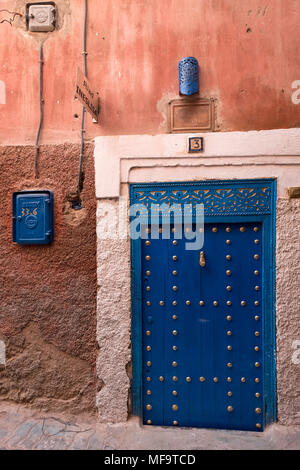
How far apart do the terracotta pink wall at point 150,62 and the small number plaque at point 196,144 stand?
212 mm

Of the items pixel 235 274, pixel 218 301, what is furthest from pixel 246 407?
pixel 235 274

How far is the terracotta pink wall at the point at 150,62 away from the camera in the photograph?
8.38ft

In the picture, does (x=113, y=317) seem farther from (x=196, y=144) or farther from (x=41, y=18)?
(x=41, y=18)

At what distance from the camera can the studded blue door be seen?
2535 mm

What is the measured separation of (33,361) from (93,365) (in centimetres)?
50

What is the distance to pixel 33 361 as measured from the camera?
270 centimetres

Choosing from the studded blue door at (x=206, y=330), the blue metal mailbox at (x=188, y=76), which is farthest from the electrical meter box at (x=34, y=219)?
the blue metal mailbox at (x=188, y=76)

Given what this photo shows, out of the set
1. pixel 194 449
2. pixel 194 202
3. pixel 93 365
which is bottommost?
pixel 194 449

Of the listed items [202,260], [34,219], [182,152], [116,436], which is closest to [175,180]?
[182,152]

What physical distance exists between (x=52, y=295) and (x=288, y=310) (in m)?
1.84

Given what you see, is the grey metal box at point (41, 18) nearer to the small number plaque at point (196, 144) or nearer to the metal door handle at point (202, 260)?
the small number plaque at point (196, 144)

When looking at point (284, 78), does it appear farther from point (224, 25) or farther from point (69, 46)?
point (69, 46)

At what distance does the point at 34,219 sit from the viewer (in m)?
2.68

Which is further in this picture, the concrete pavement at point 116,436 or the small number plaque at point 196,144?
the small number plaque at point 196,144
